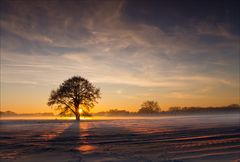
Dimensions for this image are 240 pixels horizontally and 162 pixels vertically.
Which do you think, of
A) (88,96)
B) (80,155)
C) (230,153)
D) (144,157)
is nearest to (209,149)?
(230,153)

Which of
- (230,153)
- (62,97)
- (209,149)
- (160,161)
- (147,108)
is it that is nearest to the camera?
(160,161)

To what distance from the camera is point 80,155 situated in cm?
1063

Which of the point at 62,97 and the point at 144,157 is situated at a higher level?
the point at 62,97

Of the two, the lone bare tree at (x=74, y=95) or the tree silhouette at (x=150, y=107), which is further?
the tree silhouette at (x=150, y=107)

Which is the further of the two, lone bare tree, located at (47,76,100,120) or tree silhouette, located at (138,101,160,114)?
tree silhouette, located at (138,101,160,114)

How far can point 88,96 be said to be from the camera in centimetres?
6259

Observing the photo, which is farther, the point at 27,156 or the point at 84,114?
the point at 84,114

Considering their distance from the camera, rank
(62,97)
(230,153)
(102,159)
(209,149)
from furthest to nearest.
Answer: (62,97) < (209,149) < (230,153) < (102,159)

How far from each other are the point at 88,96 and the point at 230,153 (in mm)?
53496

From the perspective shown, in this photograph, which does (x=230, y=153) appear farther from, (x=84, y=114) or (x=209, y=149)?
(x=84, y=114)

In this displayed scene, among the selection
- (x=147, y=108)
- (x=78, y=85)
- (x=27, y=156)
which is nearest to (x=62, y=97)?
(x=78, y=85)

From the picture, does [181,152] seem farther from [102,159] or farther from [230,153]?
[102,159]

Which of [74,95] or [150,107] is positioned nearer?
[74,95]

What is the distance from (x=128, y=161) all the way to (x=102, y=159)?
102 centimetres
